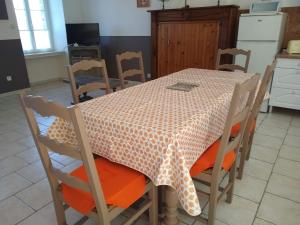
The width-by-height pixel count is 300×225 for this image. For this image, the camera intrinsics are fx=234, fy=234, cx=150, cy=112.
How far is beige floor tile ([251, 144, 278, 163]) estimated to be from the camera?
229 cm

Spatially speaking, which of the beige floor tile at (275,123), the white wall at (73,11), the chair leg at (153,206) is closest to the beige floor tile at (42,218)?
the chair leg at (153,206)

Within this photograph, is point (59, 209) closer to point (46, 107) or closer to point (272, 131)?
point (46, 107)

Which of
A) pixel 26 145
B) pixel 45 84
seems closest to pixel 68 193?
pixel 26 145

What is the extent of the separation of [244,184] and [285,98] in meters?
1.94

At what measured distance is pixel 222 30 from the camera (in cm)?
368

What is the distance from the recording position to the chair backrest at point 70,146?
89 centimetres

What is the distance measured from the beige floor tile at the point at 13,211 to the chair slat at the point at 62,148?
0.87m

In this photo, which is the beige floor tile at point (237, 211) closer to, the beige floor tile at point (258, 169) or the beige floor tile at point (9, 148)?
the beige floor tile at point (258, 169)

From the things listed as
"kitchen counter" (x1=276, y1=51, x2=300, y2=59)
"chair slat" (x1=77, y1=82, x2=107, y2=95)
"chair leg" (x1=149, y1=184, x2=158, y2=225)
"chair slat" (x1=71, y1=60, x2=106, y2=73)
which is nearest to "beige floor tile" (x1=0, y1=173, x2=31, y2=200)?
"chair slat" (x1=77, y1=82, x2=107, y2=95)

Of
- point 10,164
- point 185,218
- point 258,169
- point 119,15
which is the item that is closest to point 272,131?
point 258,169

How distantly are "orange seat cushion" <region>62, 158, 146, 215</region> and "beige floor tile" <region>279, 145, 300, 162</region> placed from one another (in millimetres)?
1768

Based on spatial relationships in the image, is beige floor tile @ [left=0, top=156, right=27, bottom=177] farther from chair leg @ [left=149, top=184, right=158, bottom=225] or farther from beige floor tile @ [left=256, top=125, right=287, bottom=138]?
beige floor tile @ [left=256, top=125, right=287, bottom=138]

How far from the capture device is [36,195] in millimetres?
1854

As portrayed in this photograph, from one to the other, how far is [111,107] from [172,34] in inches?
122
